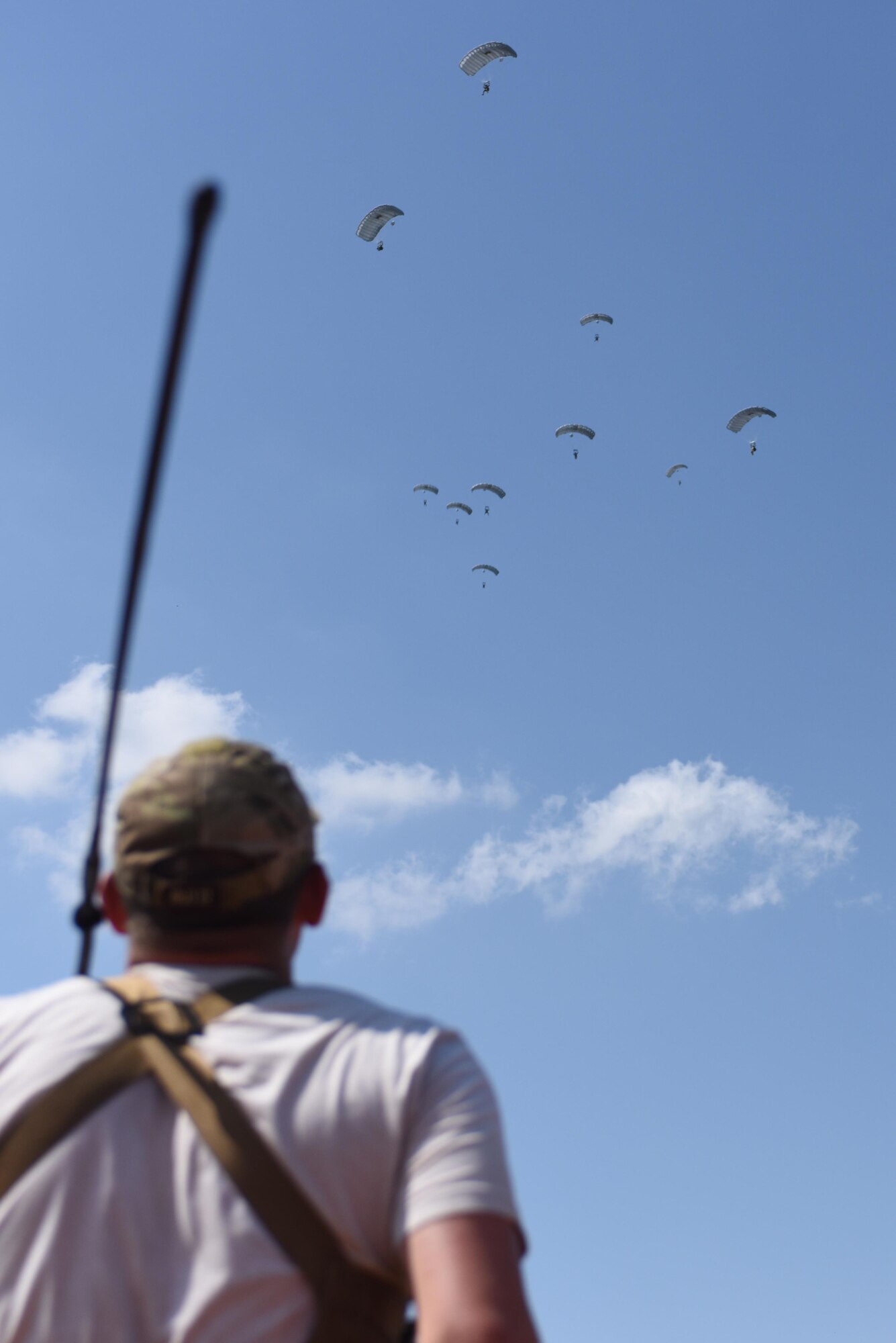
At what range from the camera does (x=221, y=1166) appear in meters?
3.63

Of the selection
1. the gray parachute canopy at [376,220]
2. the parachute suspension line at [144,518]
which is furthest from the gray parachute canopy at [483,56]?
the parachute suspension line at [144,518]

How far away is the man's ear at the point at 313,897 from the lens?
4367 mm

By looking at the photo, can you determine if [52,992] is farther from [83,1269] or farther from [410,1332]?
[410,1332]

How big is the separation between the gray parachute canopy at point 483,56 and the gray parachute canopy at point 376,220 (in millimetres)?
8205

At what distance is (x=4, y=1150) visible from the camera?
12.2 ft

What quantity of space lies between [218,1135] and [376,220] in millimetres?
80289

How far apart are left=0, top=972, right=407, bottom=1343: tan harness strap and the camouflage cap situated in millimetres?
262

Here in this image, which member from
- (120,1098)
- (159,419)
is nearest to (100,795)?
(120,1098)

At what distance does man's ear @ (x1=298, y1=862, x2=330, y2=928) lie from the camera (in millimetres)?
4367

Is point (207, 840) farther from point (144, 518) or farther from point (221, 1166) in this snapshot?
point (144, 518)

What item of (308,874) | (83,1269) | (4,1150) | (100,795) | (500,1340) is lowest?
(500,1340)

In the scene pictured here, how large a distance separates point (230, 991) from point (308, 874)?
0.47 metres

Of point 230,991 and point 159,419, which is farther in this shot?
point 230,991

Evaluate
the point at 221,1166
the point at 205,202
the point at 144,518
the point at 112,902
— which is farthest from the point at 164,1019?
the point at 205,202
